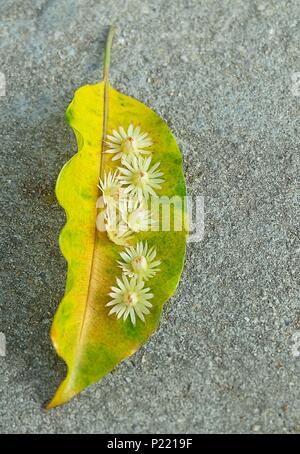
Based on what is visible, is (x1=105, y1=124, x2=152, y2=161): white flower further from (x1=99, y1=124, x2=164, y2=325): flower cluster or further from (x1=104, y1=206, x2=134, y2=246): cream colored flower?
(x1=104, y1=206, x2=134, y2=246): cream colored flower

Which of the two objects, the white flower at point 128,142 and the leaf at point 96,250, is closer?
the leaf at point 96,250

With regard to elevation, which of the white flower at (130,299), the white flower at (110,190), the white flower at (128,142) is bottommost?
the white flower at (130,299)

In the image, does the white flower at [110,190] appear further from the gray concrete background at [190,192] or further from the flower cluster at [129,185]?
the gray concrete background at [190,192]

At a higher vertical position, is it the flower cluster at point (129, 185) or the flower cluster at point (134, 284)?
the flower cluster at point (129, 185)

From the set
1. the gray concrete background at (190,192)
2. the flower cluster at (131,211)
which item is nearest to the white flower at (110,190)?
the flower cluster at (131,211)

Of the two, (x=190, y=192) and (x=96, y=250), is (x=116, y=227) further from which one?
(x=190, y=192)

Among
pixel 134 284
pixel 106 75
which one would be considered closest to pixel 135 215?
pixel 134 284

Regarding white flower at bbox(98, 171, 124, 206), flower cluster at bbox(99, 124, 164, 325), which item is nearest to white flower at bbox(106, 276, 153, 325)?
flower cluster at bbox(99, 124, 164, 325)
